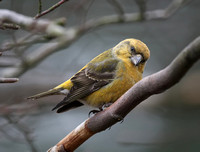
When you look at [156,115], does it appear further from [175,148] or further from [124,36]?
[124,36]

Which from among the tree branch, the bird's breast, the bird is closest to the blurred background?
the bird

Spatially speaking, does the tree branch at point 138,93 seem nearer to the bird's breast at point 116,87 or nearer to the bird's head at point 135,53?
the bird's breast at point 116,87

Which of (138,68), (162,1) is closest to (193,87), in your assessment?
(138,68)

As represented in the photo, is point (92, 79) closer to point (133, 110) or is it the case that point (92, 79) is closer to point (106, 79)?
point (106, 79)

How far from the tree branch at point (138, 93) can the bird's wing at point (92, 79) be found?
736mm

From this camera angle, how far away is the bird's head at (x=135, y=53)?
4.48m

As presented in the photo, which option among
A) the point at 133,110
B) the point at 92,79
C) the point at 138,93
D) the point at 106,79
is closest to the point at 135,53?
the point at 106,79

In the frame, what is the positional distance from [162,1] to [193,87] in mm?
3535

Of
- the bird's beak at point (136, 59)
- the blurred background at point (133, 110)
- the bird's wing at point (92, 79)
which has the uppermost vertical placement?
the bird's beak at point (136, 59)

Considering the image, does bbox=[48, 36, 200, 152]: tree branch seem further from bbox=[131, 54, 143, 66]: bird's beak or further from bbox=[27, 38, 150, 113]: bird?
bbox=[131, 54, 143, 66]: bird's beak

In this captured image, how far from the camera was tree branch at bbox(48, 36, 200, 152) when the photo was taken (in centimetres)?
215

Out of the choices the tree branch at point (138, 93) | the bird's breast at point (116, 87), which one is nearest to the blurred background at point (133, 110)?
the bird's breast at point (116, 87)

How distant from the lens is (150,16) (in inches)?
223

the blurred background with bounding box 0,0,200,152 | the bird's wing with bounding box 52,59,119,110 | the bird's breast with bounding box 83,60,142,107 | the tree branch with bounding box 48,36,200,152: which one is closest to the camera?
the tree branch with bounding box 48,36,200,152
